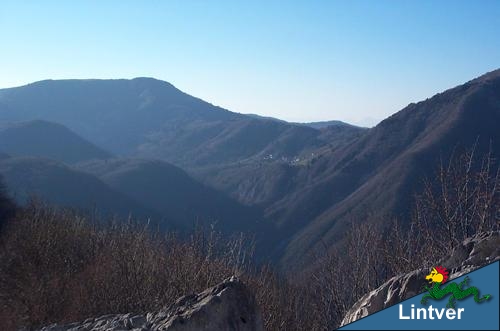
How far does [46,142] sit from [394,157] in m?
88.1

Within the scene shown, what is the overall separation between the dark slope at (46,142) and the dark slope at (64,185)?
49113mm

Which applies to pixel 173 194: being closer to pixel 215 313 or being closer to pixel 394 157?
pixel 394 157

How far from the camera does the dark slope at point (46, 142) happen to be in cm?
14912

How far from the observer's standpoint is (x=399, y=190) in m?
90.9

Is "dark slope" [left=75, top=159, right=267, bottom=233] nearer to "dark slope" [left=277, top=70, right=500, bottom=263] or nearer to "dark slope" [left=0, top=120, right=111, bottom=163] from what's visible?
"dark slope" [left=277, top=70, right=500, bottom=263]

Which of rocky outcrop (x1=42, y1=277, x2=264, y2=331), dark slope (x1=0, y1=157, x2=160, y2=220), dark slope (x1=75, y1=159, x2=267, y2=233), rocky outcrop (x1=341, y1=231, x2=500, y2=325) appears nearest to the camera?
rocky outcrop (x1=341, y1=231, x2=500, y2=325)

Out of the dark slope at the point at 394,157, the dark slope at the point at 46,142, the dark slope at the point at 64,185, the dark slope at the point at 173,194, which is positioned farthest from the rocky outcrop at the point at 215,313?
the dark slope at the point at 46,142

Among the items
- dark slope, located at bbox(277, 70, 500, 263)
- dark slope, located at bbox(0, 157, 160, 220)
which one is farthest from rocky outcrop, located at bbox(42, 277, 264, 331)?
dark slope, located at bbox(0, 157, 160, 220)

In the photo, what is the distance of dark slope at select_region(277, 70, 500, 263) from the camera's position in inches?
3696

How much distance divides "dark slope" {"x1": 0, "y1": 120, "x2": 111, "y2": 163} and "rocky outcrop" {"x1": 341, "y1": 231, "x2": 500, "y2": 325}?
481 feet

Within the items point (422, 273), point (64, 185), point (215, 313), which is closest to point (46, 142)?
point (64, 185)

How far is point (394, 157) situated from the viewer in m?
122

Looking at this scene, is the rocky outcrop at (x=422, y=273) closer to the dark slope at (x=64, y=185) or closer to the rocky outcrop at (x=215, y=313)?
the rocky outcrop at (x=215, y=313)

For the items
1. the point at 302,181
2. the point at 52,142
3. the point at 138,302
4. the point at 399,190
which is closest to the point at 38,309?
the point at 138,302
